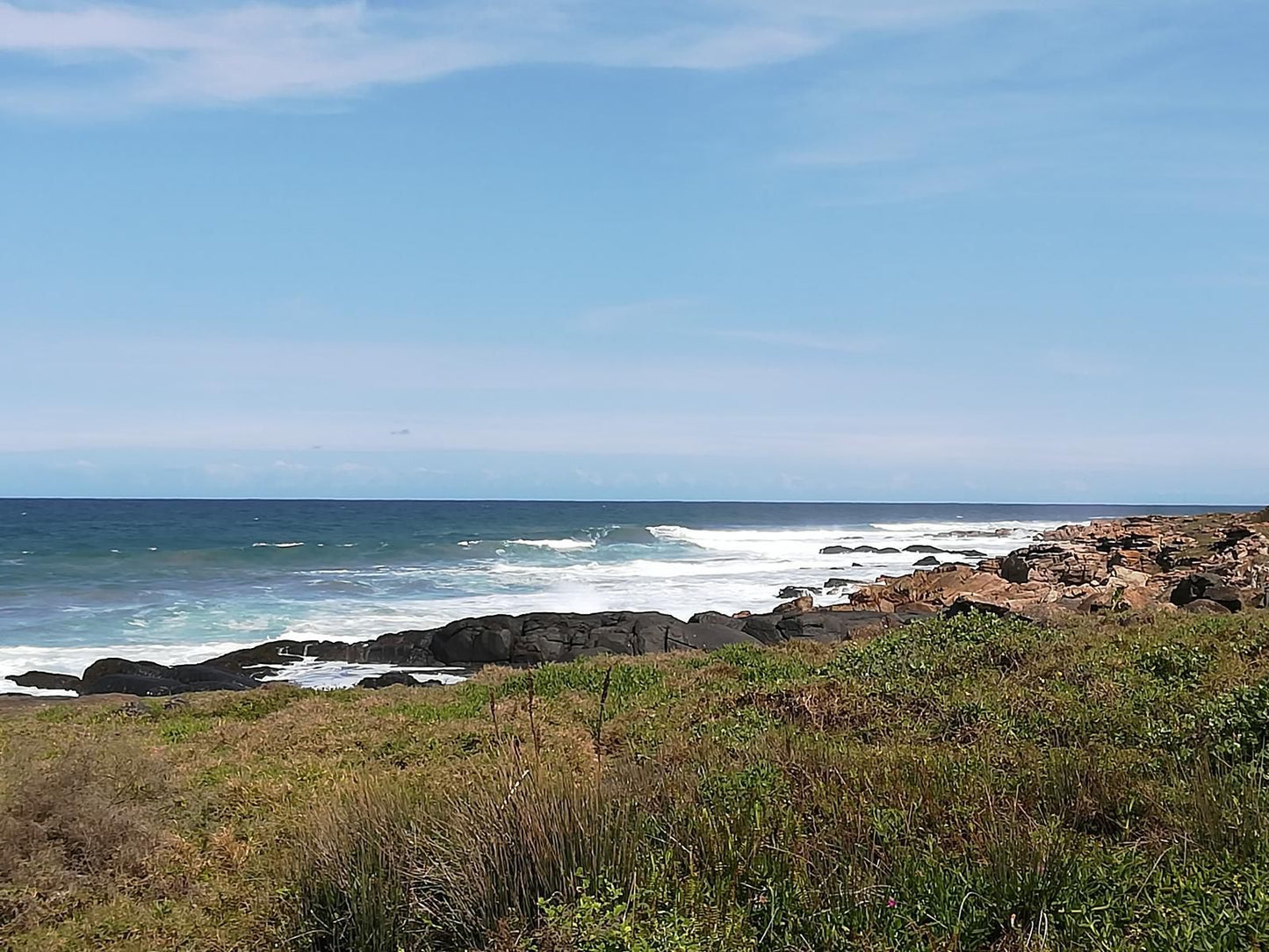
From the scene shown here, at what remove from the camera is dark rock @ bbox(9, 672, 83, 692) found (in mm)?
22516

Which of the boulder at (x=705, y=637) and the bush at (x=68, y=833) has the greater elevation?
the bush at (x=68, y=833)

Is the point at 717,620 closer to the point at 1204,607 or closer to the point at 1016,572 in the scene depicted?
the point at 1016,572

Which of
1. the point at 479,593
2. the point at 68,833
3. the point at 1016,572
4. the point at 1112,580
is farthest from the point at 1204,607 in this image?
the point at 479,593

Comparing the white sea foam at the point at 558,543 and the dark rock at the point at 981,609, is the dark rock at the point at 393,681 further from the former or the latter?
the white sea foam at the point at 558,543

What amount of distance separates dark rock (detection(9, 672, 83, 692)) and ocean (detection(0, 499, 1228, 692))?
1.24 feet

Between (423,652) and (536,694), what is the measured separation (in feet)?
44.1

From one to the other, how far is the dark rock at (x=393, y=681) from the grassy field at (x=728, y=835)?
35.1 feet

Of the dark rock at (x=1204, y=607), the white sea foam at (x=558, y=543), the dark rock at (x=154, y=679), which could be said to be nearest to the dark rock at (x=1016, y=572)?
the dark rock at (x=1204, y=607)

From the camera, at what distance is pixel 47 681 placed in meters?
23.0

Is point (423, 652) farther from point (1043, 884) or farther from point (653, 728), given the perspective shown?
point (1043, 884)

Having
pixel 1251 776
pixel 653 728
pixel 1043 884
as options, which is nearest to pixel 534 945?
pixel 1043 884

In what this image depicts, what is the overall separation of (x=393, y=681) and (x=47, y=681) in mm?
7274

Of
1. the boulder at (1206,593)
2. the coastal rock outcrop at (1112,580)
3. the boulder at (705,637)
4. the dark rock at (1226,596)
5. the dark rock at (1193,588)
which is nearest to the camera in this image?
the dark rock at (1226,596)

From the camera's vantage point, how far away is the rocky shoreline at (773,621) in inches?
837
